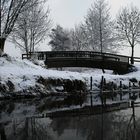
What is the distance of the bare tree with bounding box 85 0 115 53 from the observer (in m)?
53.7

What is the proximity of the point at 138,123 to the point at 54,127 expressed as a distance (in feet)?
9.30

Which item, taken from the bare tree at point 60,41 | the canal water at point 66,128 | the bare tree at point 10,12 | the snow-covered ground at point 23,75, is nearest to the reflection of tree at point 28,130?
the canal water at point 66,128

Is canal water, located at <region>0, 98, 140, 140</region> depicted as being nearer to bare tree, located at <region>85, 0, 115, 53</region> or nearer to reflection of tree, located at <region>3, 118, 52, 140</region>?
reflection of tree, located at <region>3, 118, 52, 140</region>

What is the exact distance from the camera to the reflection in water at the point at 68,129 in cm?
858

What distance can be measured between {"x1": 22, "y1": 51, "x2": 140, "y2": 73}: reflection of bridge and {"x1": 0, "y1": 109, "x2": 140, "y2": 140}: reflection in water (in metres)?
28.7

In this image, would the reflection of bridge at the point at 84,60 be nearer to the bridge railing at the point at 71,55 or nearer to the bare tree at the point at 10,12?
the bridge railing at the point at 71,55

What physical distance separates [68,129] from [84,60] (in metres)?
33.4

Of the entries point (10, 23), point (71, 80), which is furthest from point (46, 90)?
point (10, 23)

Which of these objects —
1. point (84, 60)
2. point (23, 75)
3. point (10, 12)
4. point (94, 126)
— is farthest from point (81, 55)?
point (94, 126)

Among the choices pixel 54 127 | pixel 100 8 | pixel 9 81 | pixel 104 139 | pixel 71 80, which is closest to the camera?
pixel 104 139

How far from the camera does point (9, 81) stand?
22.5 meters

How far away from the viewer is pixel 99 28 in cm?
5344

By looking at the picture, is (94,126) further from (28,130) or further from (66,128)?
(28,130)

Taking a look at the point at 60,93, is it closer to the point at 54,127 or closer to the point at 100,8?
the point at 54,127
